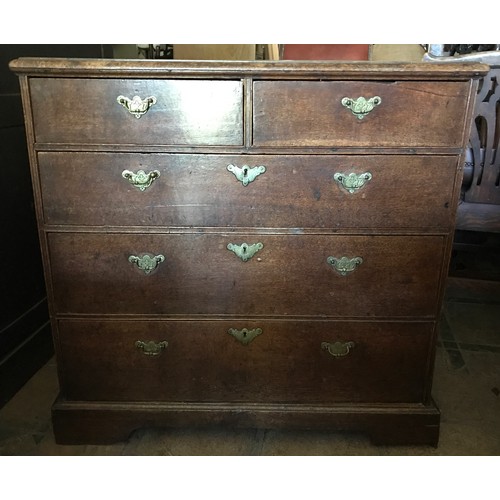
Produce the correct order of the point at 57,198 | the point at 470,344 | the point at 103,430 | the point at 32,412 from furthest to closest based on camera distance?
1. the point at 470,344
2. the point at 32,412
3. the point at 103,430
4. the point at 57,198

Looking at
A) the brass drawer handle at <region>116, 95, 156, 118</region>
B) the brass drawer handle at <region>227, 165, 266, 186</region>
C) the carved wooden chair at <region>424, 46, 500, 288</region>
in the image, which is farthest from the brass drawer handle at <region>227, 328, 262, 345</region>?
the carved wooden chair at <region>424, 46, 500, 288</region>

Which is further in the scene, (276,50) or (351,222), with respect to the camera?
(276,50)

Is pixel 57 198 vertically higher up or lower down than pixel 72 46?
lower down

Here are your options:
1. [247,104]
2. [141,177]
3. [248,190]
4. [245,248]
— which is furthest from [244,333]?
[247,104]

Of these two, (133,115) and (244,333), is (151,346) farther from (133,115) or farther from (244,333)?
(133,115)

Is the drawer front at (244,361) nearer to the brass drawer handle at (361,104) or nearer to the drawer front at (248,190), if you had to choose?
the drawer front at (248,190)

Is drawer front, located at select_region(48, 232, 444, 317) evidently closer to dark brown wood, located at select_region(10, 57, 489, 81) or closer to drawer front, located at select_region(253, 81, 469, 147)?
drawer front, located at select_region(253, 81, 469, 147)

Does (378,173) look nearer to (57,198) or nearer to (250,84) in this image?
(250,84)

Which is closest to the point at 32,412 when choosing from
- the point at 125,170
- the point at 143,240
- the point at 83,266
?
the point at 83,266

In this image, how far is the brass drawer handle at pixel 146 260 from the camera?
141cm

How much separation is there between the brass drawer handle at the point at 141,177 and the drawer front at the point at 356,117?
0.95 ft

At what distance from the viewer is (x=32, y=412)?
5.78 feet

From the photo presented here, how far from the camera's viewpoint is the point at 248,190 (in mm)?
1342

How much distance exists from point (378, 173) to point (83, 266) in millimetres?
876
